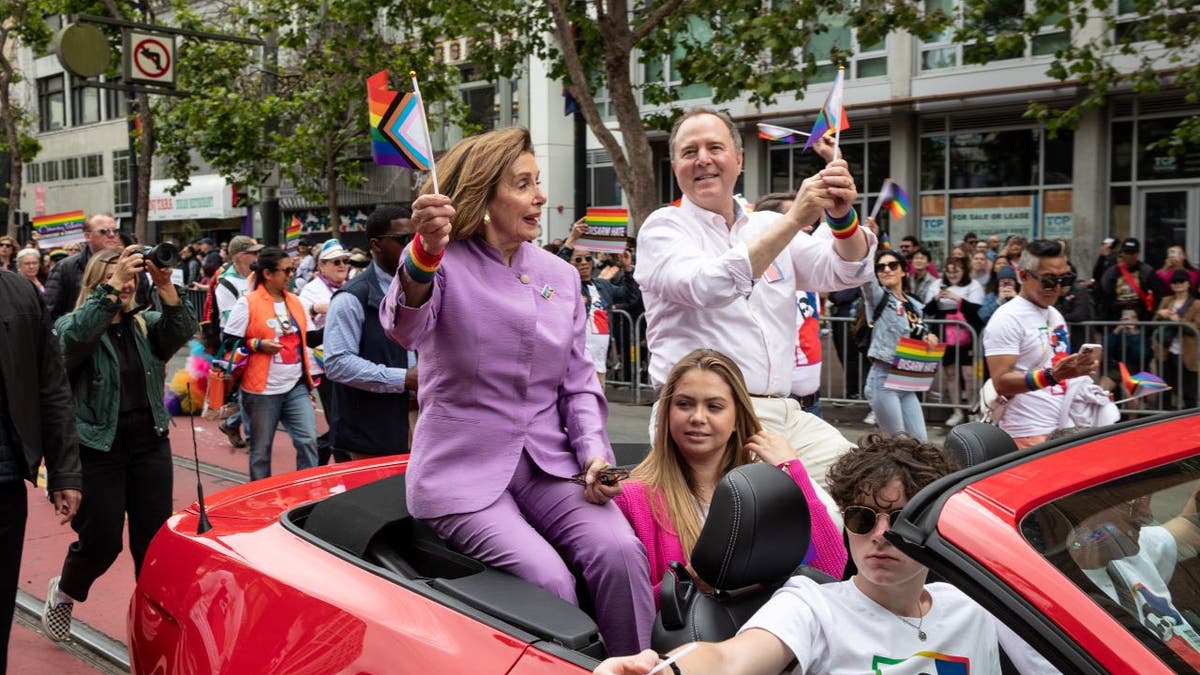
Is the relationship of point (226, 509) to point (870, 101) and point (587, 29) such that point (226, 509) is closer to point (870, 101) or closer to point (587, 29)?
point (587, 29)

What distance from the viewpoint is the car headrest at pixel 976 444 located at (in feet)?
8.27

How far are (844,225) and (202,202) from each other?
118 ft

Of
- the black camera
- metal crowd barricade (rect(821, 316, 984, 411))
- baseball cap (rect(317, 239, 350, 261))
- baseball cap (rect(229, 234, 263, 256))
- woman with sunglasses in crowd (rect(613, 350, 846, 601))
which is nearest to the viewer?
woman with sunglasses in crowd (rect(613, 350, 846, 601))

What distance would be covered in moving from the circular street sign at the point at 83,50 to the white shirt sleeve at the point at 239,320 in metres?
6.41

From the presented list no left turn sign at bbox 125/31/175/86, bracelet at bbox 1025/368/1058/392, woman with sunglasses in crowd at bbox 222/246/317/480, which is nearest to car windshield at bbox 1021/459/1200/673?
bracelet at bbox 1025/368/1058/392

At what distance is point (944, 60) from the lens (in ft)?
60.6

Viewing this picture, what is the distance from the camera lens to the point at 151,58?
1249cm

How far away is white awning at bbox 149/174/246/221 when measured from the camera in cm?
3566

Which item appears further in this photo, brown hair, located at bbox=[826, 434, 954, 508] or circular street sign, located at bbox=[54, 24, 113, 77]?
circular street sign, located at bbox=[54, 24, 113, 77]

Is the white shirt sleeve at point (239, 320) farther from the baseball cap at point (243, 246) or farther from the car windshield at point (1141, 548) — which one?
the car windshield at point (1141, 548)

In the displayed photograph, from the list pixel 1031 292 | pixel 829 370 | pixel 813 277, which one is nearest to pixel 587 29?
pixel 829 370

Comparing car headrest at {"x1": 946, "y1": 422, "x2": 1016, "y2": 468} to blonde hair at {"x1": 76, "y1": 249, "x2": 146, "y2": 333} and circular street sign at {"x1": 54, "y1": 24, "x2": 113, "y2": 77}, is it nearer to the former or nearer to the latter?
blonde hair at {"x1": 76, "y1": 249, "x2": 146, "y2": 333}

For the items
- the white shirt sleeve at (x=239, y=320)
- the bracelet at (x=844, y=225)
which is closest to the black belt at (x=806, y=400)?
the bracelet at (x=844, y=225)

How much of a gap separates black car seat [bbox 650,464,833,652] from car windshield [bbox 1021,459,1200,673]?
0.55 meters
